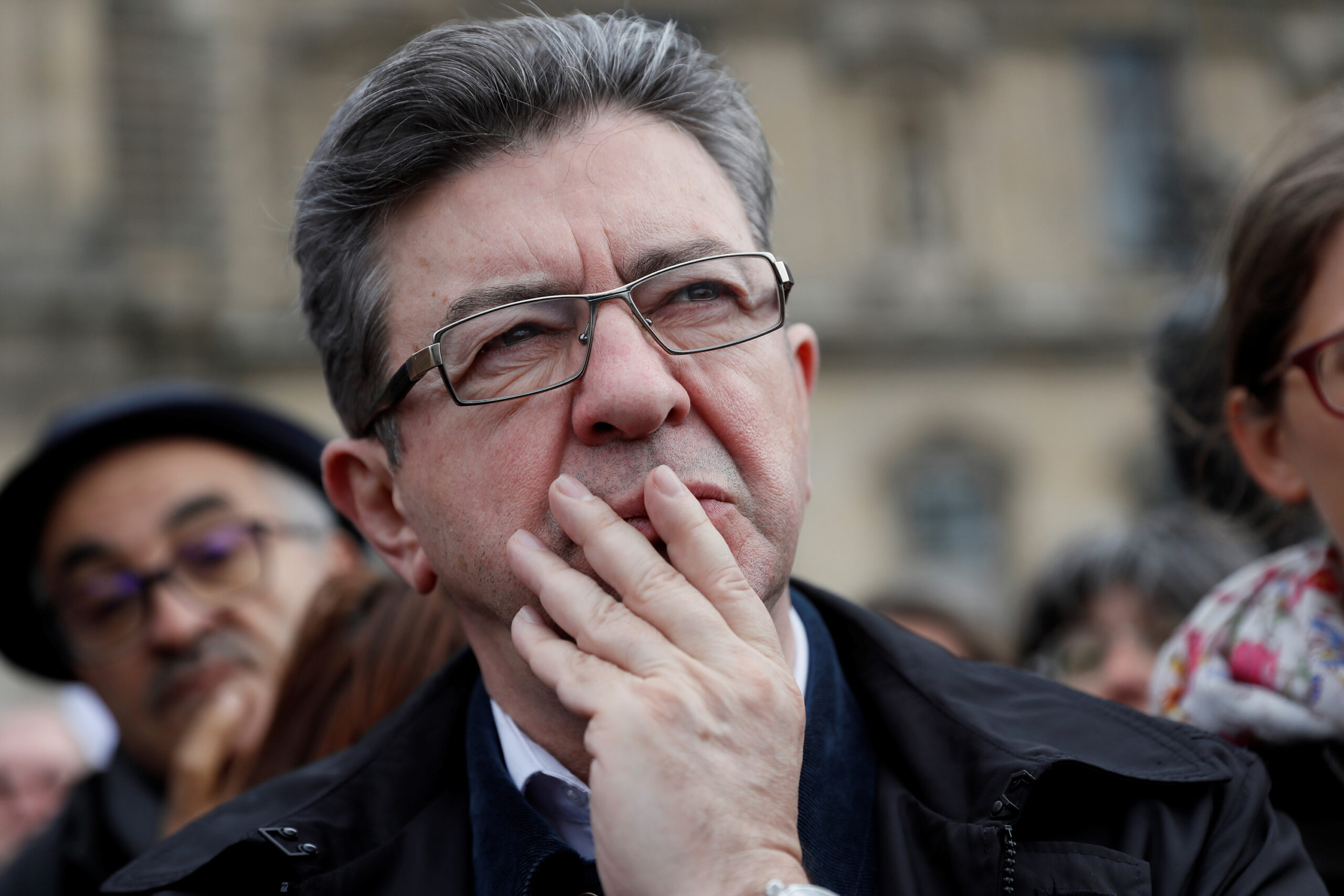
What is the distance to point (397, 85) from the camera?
6.51ft

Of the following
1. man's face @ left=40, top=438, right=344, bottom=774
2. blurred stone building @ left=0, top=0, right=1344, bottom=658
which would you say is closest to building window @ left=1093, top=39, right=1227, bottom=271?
blurred stone building @ left=0, top=0, right=1344, bottom=658

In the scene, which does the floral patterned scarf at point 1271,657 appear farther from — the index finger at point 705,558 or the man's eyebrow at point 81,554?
the man's eyebrow at point 81,554

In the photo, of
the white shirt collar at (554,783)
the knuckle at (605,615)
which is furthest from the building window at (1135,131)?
the knuckle at (605,615)

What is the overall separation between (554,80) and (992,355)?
1758cm

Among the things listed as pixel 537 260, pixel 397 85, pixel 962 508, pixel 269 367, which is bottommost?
pixel 962 508

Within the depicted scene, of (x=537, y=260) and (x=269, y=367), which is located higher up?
(x=537, y=260)

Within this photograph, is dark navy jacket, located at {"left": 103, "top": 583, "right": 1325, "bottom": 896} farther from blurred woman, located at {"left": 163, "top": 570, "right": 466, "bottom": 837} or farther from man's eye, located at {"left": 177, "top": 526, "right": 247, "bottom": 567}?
man's eye, located at {"left": 177, "top": 526, "right": 247, "bottom": 567}

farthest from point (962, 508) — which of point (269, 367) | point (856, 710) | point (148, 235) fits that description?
point (856, 710)

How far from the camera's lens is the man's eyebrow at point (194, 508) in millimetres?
3041

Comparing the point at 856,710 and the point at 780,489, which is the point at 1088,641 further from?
the point at 780,489

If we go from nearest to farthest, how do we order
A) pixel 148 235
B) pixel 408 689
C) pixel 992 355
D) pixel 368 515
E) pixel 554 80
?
1. pixel 554 80
2. pixel 368 515
3. pixel 408 689
4. pixel 148 235
5. pixel 992 355

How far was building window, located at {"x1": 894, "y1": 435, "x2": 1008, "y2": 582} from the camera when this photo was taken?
733 inches

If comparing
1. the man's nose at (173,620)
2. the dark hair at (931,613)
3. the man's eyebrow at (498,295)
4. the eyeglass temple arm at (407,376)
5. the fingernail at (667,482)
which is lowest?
the dark hair at (931,613)

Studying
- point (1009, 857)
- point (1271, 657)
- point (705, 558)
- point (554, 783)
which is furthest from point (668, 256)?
point (1271, 657)
